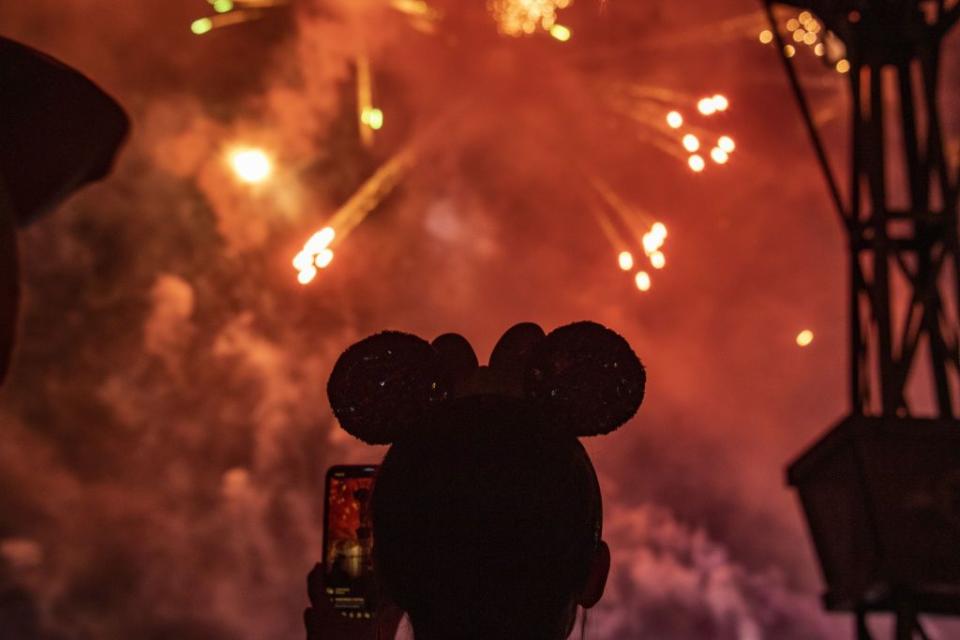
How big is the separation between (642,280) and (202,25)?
16.4 ft

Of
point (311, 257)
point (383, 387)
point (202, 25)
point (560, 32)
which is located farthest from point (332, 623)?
point (560, 32)

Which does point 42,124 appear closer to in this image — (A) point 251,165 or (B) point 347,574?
(B) point 347,574

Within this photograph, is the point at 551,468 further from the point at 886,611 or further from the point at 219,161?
the point at 219,161

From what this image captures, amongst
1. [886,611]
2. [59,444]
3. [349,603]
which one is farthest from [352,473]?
[59,444]

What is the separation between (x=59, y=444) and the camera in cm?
945

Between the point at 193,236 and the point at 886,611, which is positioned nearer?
the point at 886,611

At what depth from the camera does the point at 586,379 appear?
1.90 metres

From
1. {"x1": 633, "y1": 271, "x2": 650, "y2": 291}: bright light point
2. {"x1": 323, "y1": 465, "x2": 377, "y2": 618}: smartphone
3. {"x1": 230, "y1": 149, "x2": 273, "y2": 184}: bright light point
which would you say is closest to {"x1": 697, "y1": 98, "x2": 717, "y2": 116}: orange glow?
{"x1": 633, "y1": 271, "x2": 650, "y2": 291}: bright light point

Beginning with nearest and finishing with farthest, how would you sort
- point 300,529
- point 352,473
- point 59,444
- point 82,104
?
1. point 82,104
2. point 352,473
3. point 59,444
4. point 300,529

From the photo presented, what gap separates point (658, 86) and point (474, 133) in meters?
1.95

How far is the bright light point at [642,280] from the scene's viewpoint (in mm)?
10594

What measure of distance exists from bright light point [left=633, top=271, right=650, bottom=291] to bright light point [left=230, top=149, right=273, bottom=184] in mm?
3908

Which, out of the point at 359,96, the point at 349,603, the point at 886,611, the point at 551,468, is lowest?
the point at 886,611

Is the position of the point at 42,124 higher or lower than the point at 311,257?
lower
